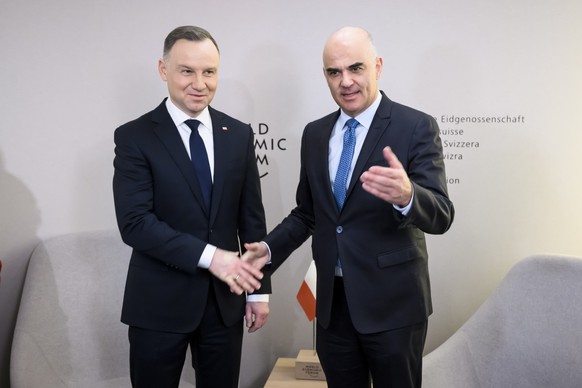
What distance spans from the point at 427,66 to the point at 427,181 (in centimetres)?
160

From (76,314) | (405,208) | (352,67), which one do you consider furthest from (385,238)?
(76,314)

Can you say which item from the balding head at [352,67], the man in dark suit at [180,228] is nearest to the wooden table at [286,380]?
the man in dark suit at [180,228]

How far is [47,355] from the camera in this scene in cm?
339

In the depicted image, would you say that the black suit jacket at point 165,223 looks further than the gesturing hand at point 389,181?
Yes

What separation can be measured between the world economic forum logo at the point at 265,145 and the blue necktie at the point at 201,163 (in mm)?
1189

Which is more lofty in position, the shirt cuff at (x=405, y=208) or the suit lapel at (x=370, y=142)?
the suit lapel at (x=370, y=142)

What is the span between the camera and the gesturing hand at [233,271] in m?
→ 2.46

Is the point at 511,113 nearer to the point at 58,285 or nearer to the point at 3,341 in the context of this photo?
the point at 58,285

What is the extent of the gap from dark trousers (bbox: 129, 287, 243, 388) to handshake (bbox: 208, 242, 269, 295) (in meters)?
0.15

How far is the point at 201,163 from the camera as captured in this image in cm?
257

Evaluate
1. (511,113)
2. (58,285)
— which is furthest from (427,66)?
(58,285)

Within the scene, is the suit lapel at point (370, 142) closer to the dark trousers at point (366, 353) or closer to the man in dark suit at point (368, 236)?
the man in dark suit at point (368, 236)

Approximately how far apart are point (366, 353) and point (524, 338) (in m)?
1.33

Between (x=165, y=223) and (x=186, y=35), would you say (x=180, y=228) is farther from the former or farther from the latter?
(x=186, y=35)
